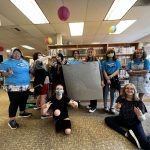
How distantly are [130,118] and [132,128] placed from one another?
5.5 inches

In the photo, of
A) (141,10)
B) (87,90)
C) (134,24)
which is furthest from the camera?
(134,24)

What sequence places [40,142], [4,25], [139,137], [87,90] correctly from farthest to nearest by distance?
[4,25] < [87,90] < [40,142] < [139,137]

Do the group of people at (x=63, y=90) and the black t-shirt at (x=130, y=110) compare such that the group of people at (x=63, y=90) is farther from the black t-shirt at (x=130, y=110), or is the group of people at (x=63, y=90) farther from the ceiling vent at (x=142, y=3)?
the ceiling vent at (x=142, y=3)

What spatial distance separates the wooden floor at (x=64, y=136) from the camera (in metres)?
2.09

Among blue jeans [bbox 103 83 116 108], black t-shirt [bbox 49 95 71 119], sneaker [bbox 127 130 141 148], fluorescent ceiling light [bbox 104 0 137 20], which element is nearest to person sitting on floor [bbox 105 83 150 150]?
sneaker [bbox 127 130 141 148]

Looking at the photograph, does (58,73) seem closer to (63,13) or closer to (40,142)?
(63,13)

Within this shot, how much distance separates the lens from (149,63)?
3.10 m

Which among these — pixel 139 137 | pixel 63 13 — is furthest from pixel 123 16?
pixel 139 137

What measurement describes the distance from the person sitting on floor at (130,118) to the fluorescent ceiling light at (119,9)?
2222 mm

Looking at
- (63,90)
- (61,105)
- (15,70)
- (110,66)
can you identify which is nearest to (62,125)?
(61,105)

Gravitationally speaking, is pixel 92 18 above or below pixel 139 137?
above

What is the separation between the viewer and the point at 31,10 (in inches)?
156

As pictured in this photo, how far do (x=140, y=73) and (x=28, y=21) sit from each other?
11.6ft

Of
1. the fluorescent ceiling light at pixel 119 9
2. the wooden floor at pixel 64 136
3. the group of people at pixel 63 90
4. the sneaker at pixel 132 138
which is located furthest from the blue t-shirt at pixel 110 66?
the fluorescent ceiling light at pixel 119 9
